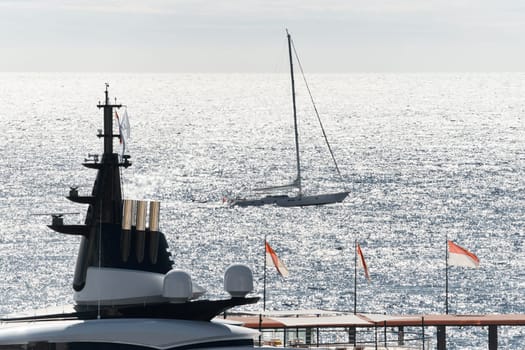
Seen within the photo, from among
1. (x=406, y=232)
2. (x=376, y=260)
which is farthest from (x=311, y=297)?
(x=406, y=232)

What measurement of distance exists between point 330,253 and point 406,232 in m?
19.8

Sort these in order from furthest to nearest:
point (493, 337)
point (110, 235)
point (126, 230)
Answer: point (493, 337) < point (110, 235) < point (126, 230)

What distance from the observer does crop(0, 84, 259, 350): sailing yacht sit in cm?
4469

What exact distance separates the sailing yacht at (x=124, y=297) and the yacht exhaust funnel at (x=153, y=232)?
4 centimetres

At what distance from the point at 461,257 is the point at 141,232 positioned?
30.0 meters

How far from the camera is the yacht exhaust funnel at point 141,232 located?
47531mm

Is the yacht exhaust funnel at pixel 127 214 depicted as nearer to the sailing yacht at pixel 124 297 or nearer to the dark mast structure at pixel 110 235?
the sailing yacht at pixel 124 297

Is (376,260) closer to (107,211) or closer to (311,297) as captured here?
(311,297)

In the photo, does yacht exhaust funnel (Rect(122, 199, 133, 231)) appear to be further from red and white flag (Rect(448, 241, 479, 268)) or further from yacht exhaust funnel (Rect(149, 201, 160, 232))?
red and white flag (Rect(448, 241, 479, 268))

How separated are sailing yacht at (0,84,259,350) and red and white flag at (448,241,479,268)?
26759 millimetres

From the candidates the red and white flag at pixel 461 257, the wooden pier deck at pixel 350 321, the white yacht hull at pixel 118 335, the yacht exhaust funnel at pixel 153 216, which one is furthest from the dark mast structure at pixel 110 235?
the red and white flag at pixel 461 257

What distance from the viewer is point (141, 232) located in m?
47.8

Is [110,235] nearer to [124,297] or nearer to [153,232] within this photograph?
[153,232]

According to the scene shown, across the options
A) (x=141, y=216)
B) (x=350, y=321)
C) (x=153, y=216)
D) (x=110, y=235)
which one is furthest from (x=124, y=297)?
(x=350, y=321)
